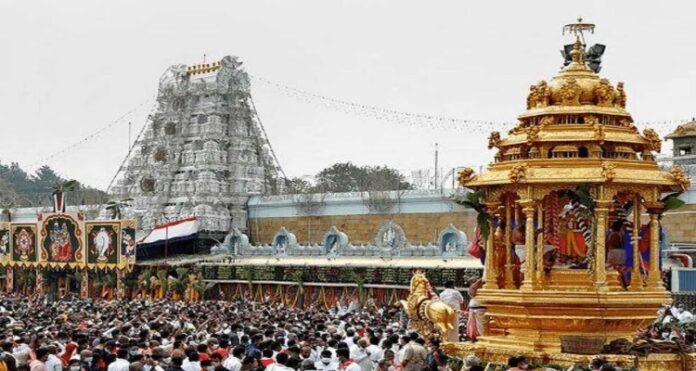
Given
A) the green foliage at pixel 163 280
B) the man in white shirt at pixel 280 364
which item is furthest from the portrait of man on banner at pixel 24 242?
the man in white shirt at pixel 280 364

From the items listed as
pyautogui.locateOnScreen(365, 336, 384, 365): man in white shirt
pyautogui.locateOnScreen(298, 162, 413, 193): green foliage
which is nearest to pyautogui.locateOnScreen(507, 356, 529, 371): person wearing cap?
pyautogui.locateOnScreen(365, 336, 384, 365): man in white shirt

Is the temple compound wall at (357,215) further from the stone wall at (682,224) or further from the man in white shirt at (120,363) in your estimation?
the man in white shirt at (120,363)

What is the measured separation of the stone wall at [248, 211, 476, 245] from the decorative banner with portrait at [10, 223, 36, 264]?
10.6 m

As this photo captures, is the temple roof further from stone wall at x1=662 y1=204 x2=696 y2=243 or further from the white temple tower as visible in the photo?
the white temple tower

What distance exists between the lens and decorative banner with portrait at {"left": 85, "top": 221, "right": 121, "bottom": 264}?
51.6 metres

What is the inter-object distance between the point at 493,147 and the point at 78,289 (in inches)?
1657

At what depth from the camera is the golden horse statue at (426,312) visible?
16.8m

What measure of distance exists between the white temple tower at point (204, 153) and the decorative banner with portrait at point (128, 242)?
6.96m

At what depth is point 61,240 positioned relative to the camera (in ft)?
178

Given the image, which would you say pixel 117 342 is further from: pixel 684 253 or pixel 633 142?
pixel 684 253

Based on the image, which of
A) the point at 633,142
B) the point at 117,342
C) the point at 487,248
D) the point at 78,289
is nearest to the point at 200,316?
the point at 117,342

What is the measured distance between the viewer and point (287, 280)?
4534cm

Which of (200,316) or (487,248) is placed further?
(200,316)

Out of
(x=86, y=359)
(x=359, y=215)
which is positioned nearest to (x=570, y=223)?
(x=86, y=359)
